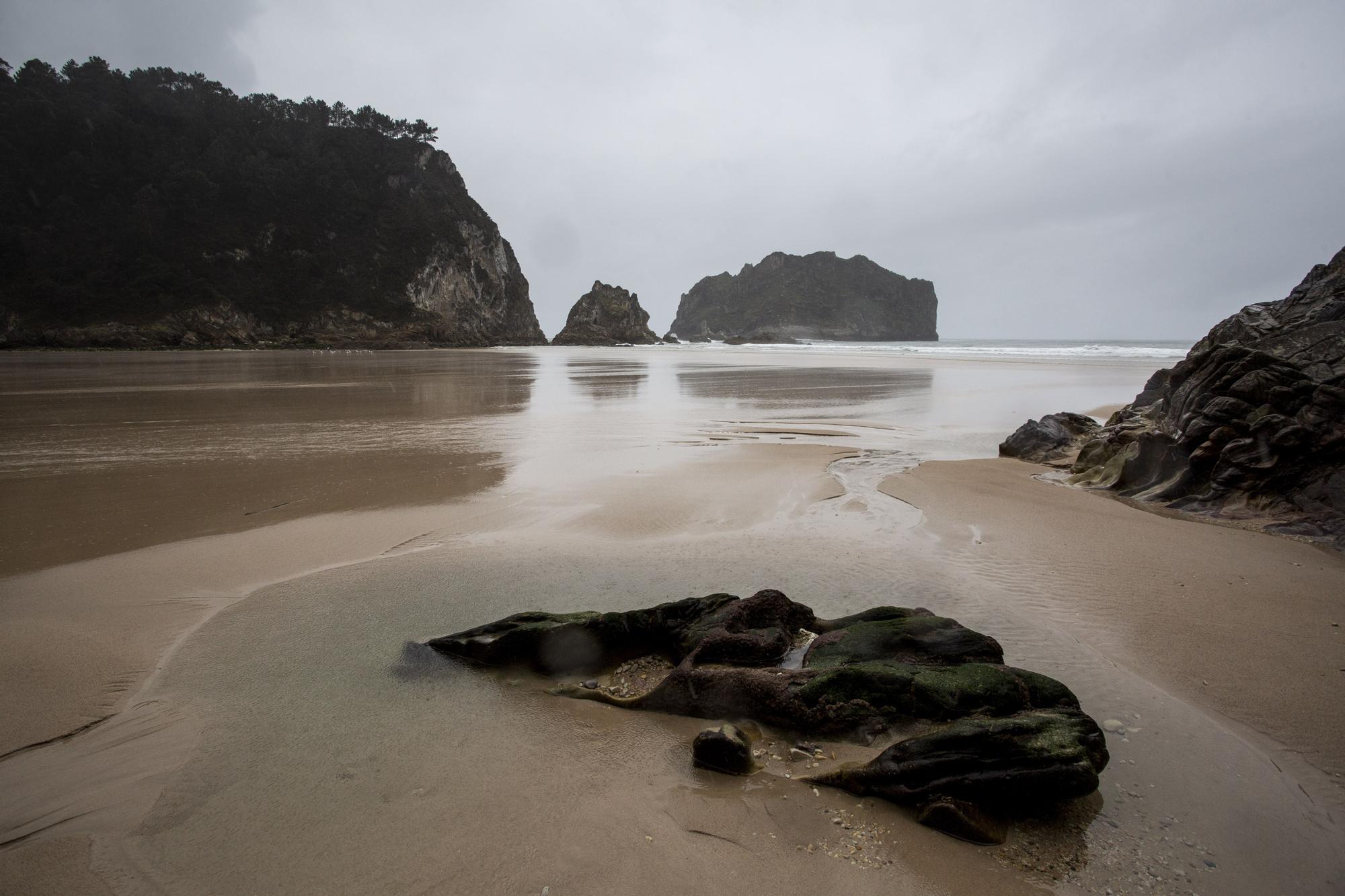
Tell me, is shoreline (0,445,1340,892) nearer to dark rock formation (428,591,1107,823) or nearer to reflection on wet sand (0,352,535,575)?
dark rock formation (428,591,1107,823)

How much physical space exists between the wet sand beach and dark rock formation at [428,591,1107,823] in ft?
0.46

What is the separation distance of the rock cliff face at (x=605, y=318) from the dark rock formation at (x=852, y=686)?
92104 millimetres

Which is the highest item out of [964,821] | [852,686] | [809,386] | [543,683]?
[809,386]

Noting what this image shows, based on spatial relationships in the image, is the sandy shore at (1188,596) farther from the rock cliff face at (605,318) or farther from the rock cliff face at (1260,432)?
the rock cliff face at (605,318)

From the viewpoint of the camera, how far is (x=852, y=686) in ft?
9.23

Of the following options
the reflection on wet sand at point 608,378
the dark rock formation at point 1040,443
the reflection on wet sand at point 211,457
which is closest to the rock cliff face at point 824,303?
the reflection on wet sand at point 608,378

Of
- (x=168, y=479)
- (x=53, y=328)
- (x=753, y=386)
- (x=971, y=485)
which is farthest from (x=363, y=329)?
(x=971, y=485)

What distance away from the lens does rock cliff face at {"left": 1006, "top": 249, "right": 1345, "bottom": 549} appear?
231 inches

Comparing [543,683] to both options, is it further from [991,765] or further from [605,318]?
[605,318]

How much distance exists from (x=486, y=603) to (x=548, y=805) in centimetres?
202

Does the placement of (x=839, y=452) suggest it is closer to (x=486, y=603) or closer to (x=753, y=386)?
(x=486, y=603)

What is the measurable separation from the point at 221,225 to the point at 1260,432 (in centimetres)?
8821

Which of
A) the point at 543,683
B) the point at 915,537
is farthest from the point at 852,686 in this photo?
the point at 915,537

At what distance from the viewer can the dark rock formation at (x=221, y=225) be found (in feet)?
186
